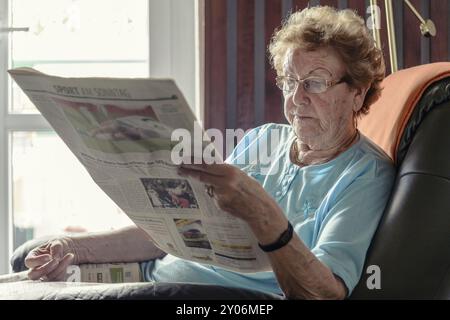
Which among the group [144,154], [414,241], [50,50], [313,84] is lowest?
[414,241]

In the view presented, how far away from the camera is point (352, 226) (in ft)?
4.47

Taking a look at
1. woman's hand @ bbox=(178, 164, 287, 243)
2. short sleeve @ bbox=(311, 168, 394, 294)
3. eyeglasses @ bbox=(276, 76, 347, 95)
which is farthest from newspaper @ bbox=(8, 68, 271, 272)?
eyeglasses @ bbox=(276, 76, 347, 95)

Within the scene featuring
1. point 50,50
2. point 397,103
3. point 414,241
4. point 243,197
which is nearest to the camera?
point 243,197

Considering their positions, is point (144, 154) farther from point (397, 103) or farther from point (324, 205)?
point (397, 103)

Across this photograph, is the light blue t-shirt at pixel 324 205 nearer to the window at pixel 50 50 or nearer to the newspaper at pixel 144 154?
the newspaper at pixel 144 154

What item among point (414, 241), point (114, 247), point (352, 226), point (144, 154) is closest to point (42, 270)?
point (114, 247)

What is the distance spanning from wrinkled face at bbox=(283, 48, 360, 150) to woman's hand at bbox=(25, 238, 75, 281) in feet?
1.84

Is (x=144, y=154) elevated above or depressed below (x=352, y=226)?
above

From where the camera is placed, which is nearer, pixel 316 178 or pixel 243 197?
pixel 243 197

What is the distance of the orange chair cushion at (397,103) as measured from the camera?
1.51m

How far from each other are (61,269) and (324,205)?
58 centimetres

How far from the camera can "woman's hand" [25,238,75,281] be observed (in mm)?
1586

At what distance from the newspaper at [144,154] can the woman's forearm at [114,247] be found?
1.01 feet

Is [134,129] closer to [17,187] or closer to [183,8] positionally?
[183,8]
